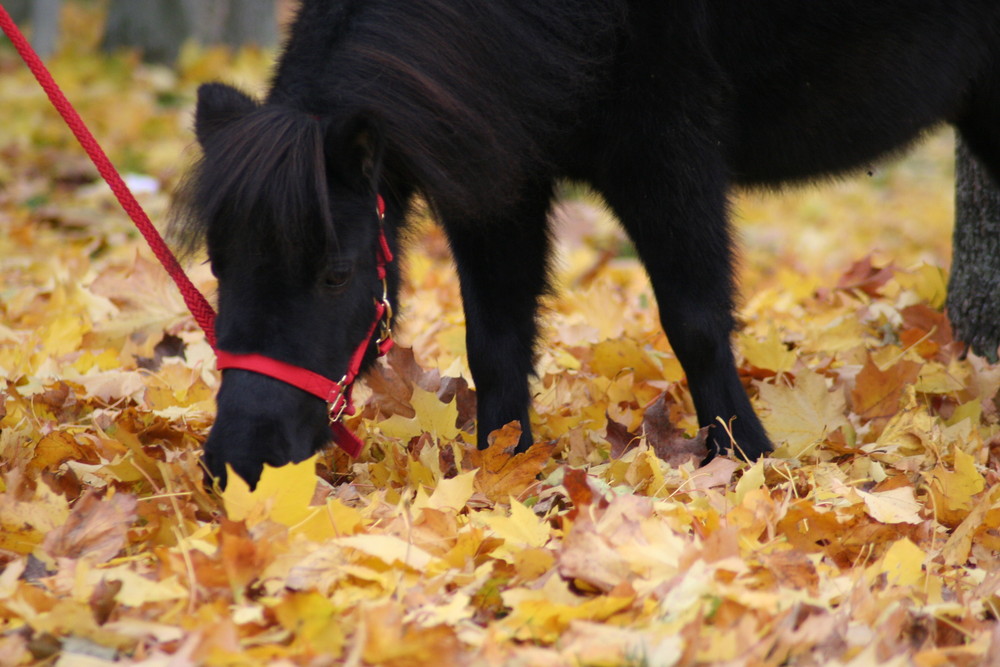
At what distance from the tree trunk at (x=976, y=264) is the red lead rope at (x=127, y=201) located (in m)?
2.75

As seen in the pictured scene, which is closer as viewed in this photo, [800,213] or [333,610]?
[333,610]

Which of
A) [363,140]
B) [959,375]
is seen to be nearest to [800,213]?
[959,375]

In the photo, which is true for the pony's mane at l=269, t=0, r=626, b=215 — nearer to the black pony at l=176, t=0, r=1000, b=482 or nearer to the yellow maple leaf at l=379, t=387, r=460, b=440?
the black pony at l=176, t=0, r=1000, b=482

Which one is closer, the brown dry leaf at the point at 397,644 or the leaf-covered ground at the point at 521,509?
the brown dry leaf at the point at 397,644

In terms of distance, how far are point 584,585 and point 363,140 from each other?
1.04m

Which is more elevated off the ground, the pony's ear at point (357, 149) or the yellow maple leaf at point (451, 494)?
the pony's ear at point (357, 149)

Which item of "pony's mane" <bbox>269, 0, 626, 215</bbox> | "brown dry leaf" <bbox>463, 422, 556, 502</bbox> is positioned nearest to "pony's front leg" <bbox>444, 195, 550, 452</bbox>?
"pony's mane" <bbox>269, 0, 626, 215</bbox>

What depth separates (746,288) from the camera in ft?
19.4

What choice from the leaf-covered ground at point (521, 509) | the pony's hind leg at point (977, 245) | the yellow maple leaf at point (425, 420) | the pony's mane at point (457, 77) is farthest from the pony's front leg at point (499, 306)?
the pony's hind leg at point (977, 245)

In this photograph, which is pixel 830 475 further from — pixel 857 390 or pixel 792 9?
pixel 792 9

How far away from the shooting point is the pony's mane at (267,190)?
1.97 meters

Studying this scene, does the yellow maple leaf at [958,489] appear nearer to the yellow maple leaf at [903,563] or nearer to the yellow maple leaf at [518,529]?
the yellow maple leaf at [903,563]

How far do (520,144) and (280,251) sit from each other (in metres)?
0.73

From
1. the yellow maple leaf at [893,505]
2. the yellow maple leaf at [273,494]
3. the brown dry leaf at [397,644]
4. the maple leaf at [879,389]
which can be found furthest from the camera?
the maple leaf at [879,389]
